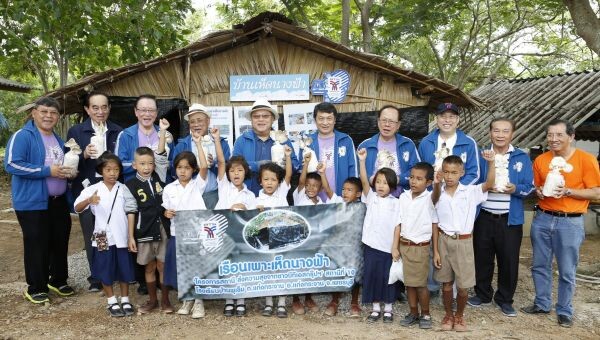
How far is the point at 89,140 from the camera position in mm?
4941

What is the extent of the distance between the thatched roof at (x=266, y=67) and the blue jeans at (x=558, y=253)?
213cm

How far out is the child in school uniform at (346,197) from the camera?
4502 mm

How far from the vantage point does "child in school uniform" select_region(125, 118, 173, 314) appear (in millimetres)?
4336

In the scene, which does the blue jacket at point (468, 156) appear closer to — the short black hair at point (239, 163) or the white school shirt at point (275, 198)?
the white school shirt at point (275, 198)

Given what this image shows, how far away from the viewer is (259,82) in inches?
247

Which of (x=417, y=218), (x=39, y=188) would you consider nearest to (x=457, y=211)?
(x=417, y=218)

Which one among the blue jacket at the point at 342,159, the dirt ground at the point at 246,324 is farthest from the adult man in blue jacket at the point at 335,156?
the dirt ground at the point at 246,324

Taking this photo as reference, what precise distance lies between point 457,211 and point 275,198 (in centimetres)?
172

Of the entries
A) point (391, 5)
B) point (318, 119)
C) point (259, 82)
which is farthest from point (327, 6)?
point (318, 119)

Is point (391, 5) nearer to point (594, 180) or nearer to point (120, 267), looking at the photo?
point (594, 180)

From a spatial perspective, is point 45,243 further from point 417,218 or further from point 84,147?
point 417,218

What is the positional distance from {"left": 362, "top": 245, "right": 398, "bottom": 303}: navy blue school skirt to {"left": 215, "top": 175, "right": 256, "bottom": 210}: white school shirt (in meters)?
1.26

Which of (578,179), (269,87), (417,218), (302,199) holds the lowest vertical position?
(417,218)

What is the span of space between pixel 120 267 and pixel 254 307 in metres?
1.39
